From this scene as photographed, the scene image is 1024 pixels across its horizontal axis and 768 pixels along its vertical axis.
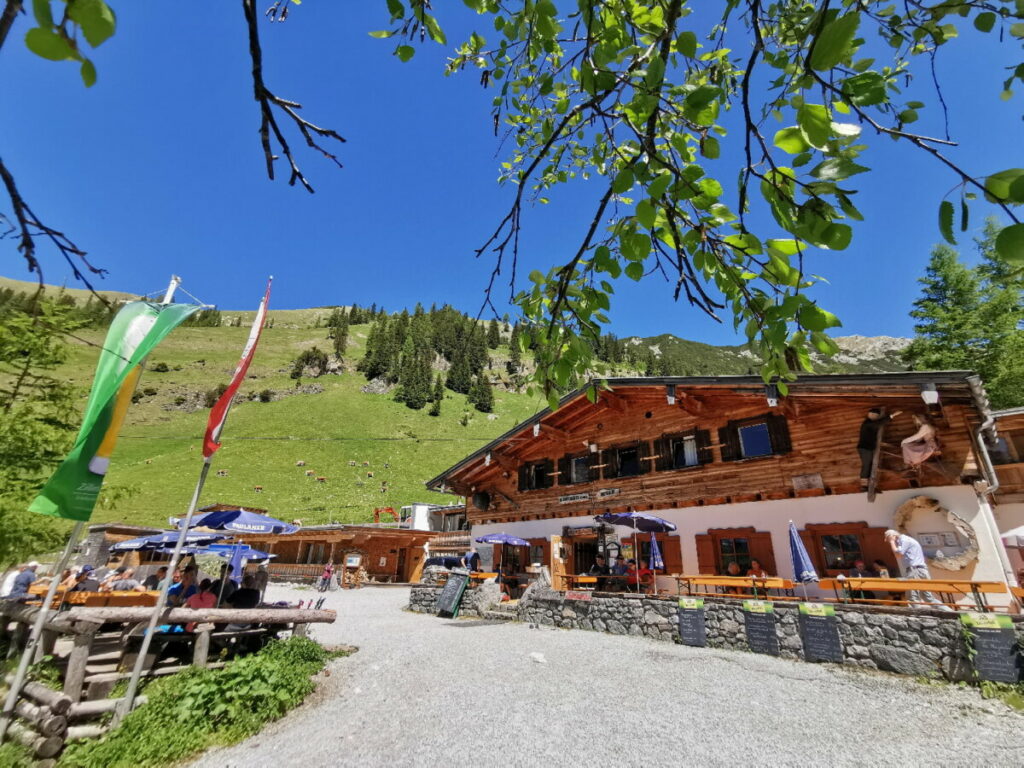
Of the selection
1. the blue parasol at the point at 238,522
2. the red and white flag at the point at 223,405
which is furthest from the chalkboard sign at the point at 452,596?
the red and white flag at the point at 223,405

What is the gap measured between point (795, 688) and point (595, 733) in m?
3.83

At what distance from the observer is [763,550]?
12500 millimetres

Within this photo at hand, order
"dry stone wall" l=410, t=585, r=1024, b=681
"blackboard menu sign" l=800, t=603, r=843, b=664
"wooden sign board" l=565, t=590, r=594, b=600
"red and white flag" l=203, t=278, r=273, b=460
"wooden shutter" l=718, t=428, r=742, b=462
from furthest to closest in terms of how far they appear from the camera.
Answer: "wooden shutter" l=718, t=428, r=742, b=462 → "wooden sign board" l=565, t=590, r=594, b=600 → "blackboard menu sign" l=800, t=603, r=843, b=664 → "dry stone wall" l=410, t=585, r=1024, b=681 → "red and white flag" l=203, t=278, r=273, b=460

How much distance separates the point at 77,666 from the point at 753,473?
14241 millimetres

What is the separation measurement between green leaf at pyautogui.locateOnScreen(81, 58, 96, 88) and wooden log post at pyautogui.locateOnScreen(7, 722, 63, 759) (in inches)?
294

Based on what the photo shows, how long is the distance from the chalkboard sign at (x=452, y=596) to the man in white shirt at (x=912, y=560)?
12184mm

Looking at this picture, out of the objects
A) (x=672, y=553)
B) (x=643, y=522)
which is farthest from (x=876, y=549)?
(x=643, y=522)

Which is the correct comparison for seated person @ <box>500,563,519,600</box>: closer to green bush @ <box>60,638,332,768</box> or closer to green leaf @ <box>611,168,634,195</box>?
green bush @ <box>60,638,332,768</box>

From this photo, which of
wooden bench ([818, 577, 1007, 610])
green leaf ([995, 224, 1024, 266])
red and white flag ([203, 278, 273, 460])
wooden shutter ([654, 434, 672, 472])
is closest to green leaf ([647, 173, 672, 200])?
green leaf ([995, 224, 1024, 266])

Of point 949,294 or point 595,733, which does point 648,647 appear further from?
point 949,294

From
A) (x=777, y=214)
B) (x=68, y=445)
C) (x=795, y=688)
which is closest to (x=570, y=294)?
(x=777, y=214)

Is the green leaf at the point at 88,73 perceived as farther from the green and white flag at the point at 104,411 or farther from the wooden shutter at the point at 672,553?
the wooden shutter at the point at 672,553

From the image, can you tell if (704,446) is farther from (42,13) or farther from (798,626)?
(42,13)

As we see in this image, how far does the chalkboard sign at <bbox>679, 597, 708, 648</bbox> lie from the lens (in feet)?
34.8
